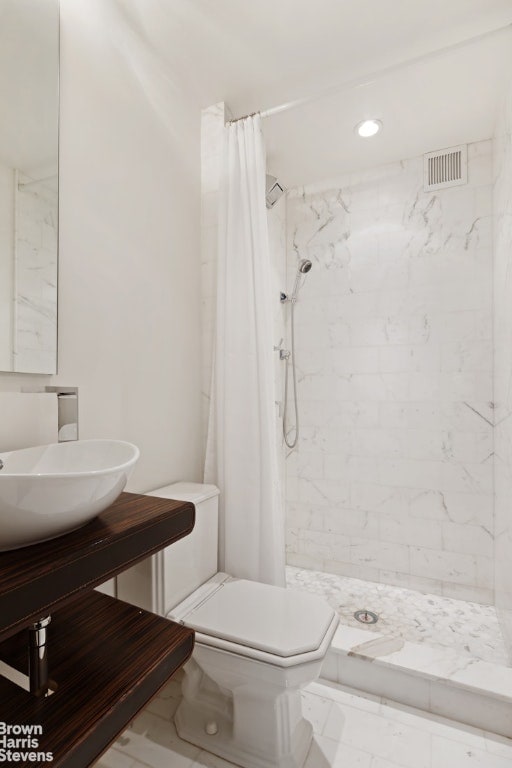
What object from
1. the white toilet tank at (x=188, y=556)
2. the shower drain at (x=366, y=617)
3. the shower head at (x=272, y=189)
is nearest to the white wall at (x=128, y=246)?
the white toilet tank at (x=188, y=556)

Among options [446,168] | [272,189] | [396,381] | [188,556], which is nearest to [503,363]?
[396,381]

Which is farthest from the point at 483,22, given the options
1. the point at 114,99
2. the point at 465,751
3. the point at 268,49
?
the point at 465,751

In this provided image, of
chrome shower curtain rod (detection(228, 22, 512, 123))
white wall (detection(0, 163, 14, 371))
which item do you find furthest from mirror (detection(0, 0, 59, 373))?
chrome shower curtain rod (detection(228, 22, 512, 123))

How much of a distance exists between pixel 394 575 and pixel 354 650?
0.89 meters

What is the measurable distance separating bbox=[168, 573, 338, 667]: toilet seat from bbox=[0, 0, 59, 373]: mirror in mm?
920

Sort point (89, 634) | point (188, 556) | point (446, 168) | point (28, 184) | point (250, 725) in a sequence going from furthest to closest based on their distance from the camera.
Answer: point (446, 168), point (188, 556), point (250, 725), point (28, 184), point (89, 634)

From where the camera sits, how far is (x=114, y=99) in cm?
148

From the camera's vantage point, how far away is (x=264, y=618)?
1280mm

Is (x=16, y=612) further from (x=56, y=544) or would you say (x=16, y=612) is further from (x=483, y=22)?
(x=483, y=22)

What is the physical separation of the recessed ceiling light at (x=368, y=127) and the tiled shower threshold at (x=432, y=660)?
7.93 ft

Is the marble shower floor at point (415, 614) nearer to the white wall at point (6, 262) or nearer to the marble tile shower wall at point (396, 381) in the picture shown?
the marble tile shower wall at point (396, 381)

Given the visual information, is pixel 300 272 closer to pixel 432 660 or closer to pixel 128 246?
pixel 128 246

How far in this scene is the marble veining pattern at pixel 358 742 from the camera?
4.10 feet

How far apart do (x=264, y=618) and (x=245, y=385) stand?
88 centimetres
